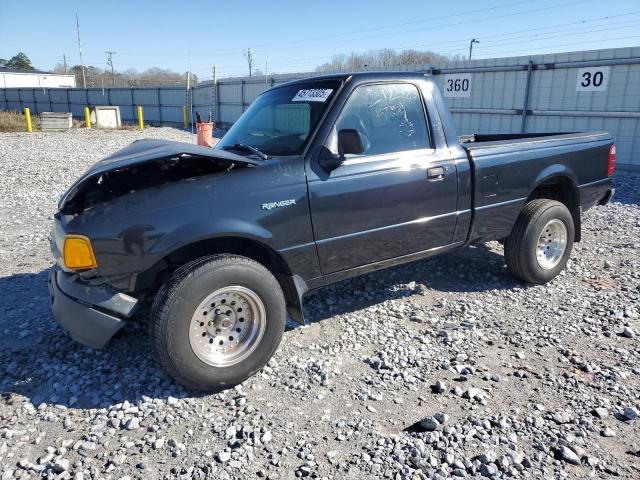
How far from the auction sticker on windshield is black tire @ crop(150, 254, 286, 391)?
1402 mm

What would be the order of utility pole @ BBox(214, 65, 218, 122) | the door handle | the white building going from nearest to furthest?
the door handle, utility pole @ BBox(214, 65, 218, 122), the white building

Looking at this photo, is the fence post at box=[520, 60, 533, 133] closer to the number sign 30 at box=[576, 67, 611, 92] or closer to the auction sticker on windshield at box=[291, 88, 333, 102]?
the number sign 30 at box=[576, 67, 611, 92]

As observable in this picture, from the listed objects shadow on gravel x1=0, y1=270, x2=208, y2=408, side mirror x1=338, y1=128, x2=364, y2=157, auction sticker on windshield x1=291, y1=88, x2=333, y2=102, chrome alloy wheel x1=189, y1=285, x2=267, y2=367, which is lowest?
shadow on gravel x1=0, y1=270, x2=208, y2=408

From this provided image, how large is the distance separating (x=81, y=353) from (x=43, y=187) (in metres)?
7.87

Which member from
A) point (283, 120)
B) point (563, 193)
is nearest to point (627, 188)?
point (563, 193)

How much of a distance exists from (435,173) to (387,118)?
592 mm

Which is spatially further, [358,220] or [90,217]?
[358,220]

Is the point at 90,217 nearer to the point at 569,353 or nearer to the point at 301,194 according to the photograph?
the point at 301,194

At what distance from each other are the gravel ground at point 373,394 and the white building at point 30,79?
68.1 m

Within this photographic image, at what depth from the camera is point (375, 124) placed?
12.4 ft

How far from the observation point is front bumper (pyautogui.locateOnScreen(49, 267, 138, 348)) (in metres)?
2.90

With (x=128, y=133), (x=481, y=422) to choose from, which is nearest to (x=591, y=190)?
(x=481, y=422)

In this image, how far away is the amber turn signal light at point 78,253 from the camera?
2.84 metres

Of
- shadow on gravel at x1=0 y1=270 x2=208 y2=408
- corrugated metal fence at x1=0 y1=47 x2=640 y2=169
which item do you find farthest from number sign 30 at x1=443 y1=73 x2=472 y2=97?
shadow on gravel at x1=0 y1=270 x2=208 y2=408
